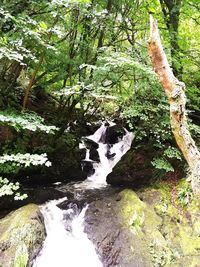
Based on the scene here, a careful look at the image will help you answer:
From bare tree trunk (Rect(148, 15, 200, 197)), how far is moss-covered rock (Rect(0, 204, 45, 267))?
366 cm

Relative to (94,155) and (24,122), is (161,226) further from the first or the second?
(94,155)

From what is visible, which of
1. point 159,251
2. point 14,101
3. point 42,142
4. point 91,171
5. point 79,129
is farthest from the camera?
point 79,129

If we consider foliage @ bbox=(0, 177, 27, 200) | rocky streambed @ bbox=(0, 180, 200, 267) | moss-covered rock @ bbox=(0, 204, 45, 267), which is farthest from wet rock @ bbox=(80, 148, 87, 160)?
foliage @ bbox=(0, 177, 27, 200)

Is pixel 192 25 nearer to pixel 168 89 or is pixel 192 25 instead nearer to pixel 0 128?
pixel 0 128

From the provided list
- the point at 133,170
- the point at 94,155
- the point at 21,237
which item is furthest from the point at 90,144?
the point at 21,237

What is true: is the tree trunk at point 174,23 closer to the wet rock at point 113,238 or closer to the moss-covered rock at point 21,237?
the wet rock at point 113,238

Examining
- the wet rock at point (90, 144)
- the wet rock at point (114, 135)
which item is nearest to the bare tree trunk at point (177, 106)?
the wet rock at point (90, 144)

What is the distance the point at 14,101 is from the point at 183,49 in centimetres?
481

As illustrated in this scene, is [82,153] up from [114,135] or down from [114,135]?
down

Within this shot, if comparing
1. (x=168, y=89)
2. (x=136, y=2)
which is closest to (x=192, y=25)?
(x=136, y=2)

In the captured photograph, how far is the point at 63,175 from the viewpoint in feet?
27.7

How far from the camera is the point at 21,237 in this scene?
502 centimetres

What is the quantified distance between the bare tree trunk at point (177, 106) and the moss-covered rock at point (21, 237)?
3.66 meters

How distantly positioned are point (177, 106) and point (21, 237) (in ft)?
13.0
